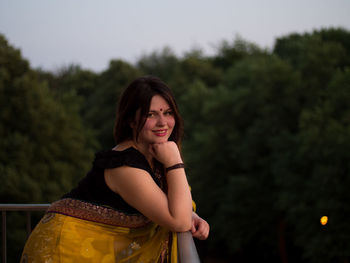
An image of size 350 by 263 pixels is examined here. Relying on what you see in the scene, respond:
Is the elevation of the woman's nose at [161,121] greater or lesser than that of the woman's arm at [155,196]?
greater

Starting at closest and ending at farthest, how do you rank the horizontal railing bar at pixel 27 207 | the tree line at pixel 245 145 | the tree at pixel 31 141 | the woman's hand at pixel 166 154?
1. the woman's hand at pixel 166 154
2. the horizontal railing bar at pixel 27 207
3. the tree at pixel 31 141
4. the tree line at pixel 245 145

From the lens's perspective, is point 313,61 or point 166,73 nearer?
point 313,61

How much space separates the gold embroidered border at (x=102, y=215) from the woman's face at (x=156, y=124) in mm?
351

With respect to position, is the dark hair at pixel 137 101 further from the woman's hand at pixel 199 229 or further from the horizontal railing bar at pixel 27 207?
the horizontal railing bar at pixel 27 207

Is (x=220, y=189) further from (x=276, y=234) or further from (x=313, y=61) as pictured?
(x=313, y=61)

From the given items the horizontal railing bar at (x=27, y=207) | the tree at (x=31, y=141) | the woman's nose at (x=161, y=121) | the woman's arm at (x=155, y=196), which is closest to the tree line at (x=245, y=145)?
the tree at (x=31, y=141)

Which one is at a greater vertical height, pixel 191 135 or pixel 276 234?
pixel 191 135

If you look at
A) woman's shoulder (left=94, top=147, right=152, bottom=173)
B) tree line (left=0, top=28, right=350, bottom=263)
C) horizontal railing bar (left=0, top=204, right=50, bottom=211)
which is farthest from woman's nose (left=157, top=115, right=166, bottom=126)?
tree line (left=0, top=28, right=350, bottom=263)

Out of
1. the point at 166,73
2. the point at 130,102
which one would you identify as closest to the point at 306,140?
the point at 130,102

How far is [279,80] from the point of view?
78.4ft

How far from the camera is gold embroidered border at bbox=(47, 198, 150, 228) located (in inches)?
75.9

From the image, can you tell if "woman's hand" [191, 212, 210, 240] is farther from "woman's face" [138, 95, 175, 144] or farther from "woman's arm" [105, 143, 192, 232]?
"woman's face" [138, 95, 175, 144]

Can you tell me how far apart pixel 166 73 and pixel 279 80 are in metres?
19.2

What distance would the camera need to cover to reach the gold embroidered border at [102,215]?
1.93 metres
